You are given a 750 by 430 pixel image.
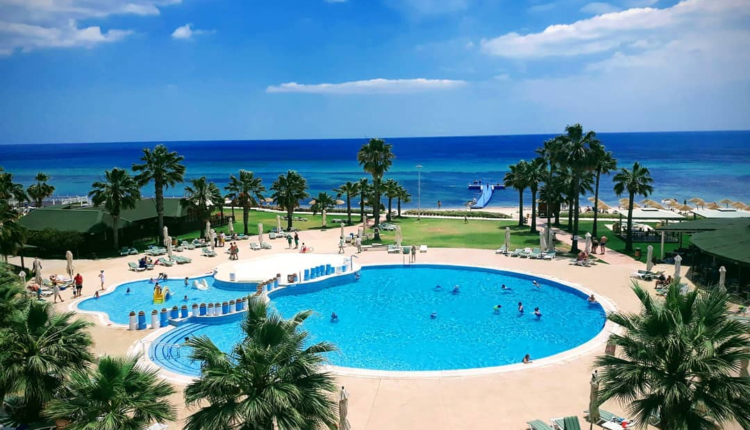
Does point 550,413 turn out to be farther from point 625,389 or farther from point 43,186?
point 43,186

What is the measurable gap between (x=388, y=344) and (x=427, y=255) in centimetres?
1554

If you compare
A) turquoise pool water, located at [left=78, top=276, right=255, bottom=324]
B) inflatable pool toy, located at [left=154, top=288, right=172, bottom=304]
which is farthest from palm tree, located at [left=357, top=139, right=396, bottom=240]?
inflatable pool toy, located at [left=154, top=288, right=172, bottom=304]

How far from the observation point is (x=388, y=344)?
73.2 feet

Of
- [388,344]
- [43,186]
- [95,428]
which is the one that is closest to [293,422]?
[95,428]

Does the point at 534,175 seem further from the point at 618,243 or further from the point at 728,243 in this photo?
the point at 728,243

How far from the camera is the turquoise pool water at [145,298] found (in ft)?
86.6

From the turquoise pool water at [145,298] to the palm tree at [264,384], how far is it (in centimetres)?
1702

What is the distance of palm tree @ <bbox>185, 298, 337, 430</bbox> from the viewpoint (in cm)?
869

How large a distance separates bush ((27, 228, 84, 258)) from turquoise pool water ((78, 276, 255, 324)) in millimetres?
8846

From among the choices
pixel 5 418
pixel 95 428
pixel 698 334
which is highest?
pixel 698 334

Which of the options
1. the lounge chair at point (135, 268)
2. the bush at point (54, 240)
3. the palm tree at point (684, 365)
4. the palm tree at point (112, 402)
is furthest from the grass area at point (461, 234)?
the palm tree at point (112, 402)

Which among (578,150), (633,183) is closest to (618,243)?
(633,183)

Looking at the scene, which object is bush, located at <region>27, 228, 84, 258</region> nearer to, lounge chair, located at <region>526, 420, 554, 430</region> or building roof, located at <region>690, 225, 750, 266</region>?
lounge chair, located at <region>526, 420, 554, 430</region>

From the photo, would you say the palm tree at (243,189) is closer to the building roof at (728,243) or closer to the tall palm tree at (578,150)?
the tall palm tree at (578,150)
